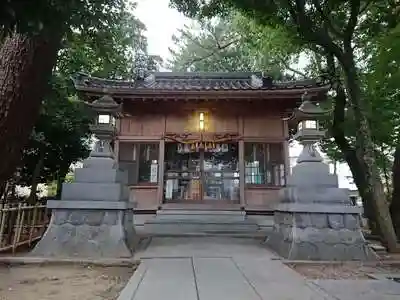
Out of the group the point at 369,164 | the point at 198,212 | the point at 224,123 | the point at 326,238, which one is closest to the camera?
the point at 326,238

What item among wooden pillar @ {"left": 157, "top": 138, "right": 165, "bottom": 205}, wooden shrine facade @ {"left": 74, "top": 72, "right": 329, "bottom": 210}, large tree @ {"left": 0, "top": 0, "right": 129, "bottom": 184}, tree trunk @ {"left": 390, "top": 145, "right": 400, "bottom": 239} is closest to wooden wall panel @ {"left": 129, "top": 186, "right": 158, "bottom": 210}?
wooden shrine facade @ {"left": 74, "top": 72, "right": 329, "bottom": 210}

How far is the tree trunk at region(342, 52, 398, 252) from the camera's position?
6965 mm

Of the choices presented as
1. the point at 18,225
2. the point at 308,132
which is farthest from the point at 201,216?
the point at 18,225

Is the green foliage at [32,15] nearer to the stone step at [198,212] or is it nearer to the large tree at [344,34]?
the large tree at [344,34]

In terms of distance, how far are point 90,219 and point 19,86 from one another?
11.2 ft

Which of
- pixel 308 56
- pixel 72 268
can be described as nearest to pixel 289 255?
pixel 72 268

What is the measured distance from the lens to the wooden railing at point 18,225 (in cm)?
646

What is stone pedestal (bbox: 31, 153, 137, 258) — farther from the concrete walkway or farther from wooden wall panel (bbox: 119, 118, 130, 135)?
wooden wall panel (bbox: 119, 118, 130, 135)

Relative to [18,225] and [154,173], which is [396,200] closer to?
[154,173]

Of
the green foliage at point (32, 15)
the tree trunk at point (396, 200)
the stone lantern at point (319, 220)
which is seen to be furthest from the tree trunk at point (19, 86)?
the tree trunk at point (396, 200)

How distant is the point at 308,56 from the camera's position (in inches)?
560

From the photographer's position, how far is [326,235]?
6098 millimetres

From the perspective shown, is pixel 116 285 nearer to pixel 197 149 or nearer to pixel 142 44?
pixel 197 149

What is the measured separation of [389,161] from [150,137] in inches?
388
